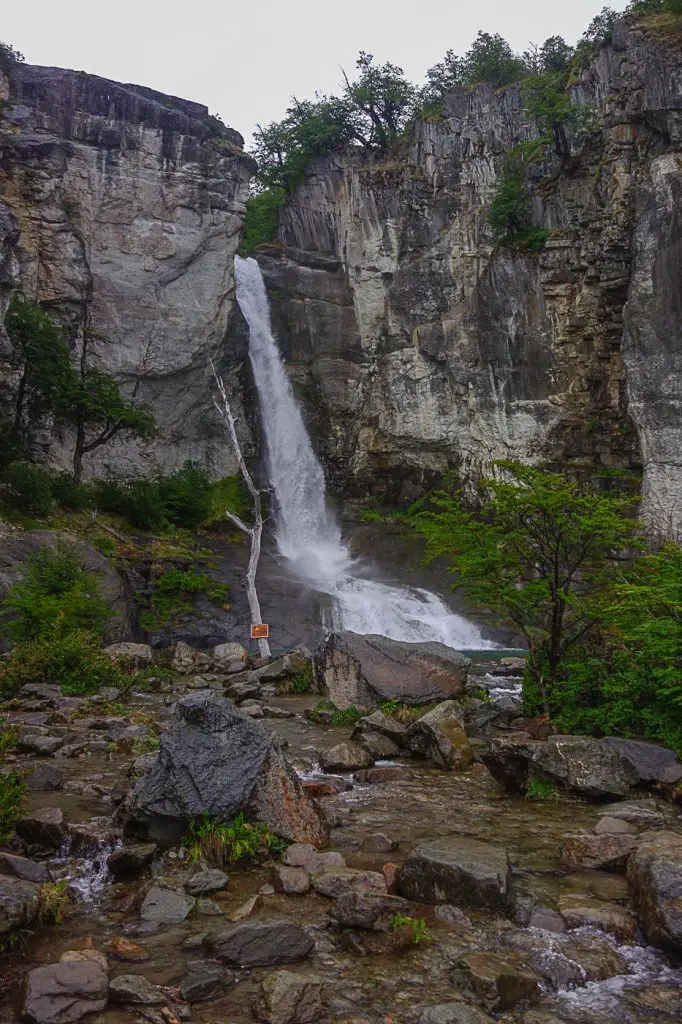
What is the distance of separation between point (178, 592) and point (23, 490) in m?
5.24

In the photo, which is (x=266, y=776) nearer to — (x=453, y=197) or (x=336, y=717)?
(x=336, y=717)

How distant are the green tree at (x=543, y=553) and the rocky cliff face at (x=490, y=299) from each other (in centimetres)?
1558

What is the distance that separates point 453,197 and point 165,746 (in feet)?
98.7

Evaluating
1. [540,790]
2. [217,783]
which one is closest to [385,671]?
[540,790]

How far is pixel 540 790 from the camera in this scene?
719 centimetres

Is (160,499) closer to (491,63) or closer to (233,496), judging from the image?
(233,496)

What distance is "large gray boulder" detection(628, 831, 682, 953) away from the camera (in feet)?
13.8

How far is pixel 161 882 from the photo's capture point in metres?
4.88

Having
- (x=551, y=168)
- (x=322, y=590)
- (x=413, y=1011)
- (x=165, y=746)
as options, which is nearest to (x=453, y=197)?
(x=551, y=168)

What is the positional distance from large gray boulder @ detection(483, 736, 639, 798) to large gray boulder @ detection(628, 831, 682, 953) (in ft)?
6.33

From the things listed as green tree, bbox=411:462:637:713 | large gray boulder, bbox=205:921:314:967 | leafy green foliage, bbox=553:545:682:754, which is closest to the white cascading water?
green tree, bbox=411:462:637:713

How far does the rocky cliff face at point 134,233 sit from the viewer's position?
27.5 meters

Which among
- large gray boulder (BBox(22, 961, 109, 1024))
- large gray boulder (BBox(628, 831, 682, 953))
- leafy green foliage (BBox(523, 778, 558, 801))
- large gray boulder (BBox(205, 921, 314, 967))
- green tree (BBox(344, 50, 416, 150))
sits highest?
green tree (BBox(344, 50, 416, 150))

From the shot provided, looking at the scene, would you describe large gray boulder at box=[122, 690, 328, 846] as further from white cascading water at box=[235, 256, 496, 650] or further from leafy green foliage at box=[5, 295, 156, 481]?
leafy green foliage at box=[5, 295, 156, 481]
